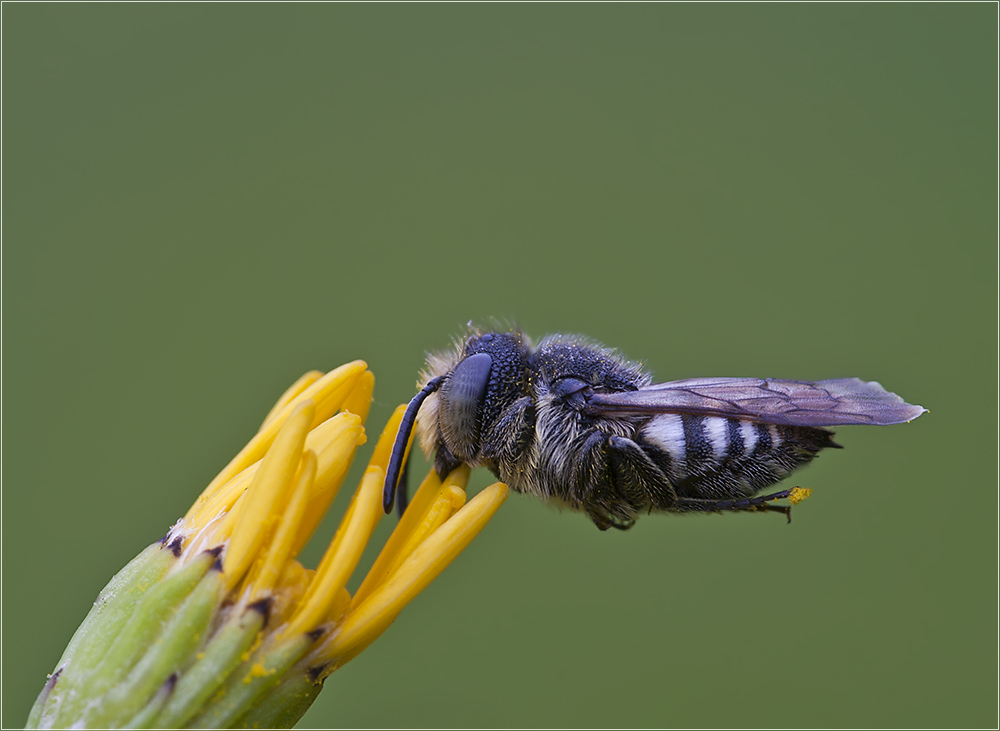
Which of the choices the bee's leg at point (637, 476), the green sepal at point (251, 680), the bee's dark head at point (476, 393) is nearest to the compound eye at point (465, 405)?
the bee's dark head at point (476, 393)

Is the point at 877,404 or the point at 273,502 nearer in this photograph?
the point at 273,502

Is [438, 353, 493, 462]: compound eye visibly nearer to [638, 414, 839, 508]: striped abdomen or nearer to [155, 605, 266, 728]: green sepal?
[638, 414, 839, 508]: striped abdomen

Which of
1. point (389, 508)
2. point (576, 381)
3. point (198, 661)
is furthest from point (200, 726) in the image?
point (576, 381)

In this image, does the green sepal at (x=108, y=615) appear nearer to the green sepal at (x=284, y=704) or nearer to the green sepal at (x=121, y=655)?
the green sepal at (x=121, y=655)

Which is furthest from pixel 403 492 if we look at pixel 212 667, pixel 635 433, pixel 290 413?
pixel 212 667

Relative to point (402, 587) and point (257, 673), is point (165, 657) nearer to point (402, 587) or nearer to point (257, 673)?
point (257, 673)

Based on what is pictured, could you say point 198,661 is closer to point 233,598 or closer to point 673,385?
point 233,598

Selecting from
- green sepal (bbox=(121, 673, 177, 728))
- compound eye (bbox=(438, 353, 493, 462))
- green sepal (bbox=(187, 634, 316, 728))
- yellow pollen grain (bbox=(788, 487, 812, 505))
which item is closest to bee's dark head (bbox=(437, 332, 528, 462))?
compound eye (bbox=(438, 353, 493, 462))
